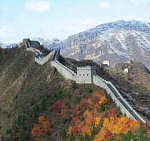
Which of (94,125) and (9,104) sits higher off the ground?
(9,104)

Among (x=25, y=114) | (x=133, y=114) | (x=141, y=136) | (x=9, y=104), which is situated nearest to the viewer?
(x=141, y=136)

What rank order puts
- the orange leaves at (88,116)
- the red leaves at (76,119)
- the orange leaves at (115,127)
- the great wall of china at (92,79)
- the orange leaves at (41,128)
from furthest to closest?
1. the orange leaves at (41,128)
2. the red leaves at (76,119)
3. the great wall of china at (92,79)
4. the orange leaves at (88,116)
5. the orange leaves at (115,127)

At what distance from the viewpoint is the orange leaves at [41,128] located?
125625 mm

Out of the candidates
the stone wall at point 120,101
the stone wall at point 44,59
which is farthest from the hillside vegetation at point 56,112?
the stone wall at point 44,59

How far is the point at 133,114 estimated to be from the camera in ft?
375

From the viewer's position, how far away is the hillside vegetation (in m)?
108

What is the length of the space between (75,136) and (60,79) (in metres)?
35.0

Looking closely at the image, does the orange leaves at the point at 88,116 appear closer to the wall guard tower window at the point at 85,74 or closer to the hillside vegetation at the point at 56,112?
the hillside vegetation at the point at 56,112

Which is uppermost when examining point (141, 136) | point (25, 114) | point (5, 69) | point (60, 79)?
point (5, 69)

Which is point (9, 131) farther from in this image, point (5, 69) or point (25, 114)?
point (5, 69)

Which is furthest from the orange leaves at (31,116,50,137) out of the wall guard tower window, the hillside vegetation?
the wall guard tower window

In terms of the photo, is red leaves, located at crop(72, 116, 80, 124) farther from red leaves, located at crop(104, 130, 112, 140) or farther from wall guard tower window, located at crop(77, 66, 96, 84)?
wall guard tower window, located at crop(77, 66, 96, 84)

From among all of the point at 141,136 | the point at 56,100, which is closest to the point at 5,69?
the point at 56,100

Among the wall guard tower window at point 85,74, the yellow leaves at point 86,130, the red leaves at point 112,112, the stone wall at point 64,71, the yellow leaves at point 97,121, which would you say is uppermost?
the stone wall at point 64,71
